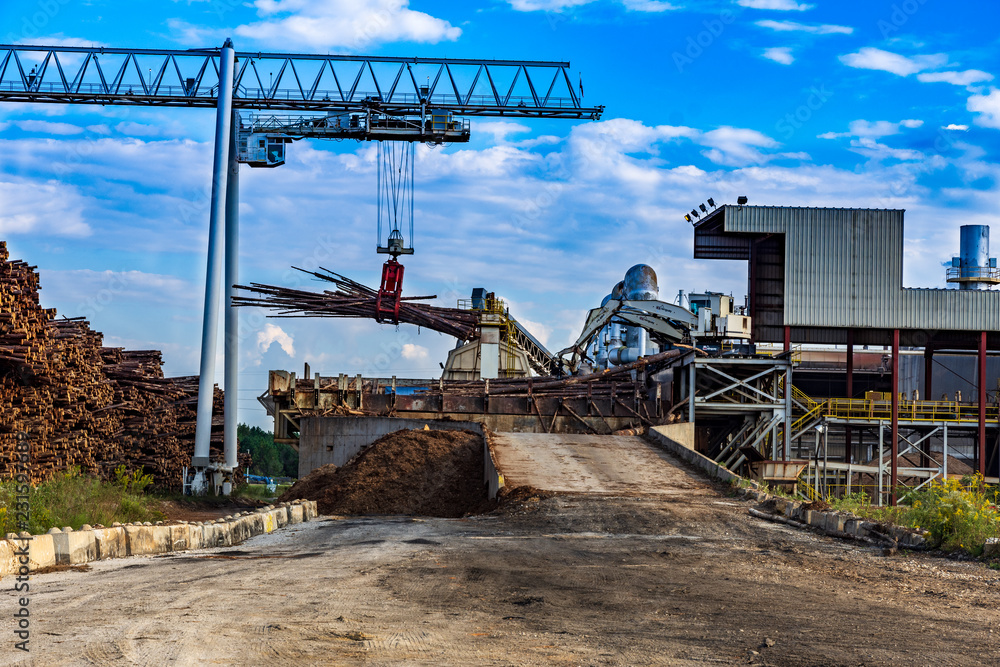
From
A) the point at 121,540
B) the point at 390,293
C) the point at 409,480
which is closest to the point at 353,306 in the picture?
the point at 390,293

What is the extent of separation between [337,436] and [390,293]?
20.0 feet

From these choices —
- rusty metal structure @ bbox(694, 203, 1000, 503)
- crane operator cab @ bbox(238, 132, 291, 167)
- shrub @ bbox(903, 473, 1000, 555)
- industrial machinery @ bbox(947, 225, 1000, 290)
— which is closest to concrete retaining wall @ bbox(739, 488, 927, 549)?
shrub @ bbox(903, 473, 1000, 555)

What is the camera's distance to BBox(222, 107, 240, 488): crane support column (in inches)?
1194

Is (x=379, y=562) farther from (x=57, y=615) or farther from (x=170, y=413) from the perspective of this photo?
(x=170, y=413)

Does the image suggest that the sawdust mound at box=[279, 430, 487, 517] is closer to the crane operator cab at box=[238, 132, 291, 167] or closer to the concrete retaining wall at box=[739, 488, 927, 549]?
the concrete retaining wall at box=[739, 488, 927, 549]

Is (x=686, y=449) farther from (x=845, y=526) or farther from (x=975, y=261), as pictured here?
(x=975, y=261)

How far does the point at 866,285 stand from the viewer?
1411 inches

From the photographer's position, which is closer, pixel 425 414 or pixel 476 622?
pixel 476 622

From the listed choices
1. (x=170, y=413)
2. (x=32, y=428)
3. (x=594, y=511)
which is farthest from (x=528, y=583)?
(x=170, y=413)

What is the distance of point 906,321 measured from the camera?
35812 millimetres

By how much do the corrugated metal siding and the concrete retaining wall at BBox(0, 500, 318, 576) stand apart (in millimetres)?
24990

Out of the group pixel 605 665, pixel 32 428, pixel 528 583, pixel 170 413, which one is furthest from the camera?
pixel 170 413

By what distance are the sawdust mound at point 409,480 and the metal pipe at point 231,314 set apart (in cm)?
435

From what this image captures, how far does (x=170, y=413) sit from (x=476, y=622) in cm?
2467
